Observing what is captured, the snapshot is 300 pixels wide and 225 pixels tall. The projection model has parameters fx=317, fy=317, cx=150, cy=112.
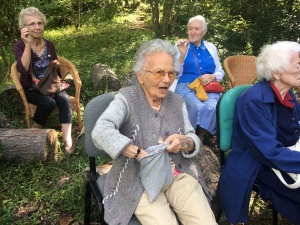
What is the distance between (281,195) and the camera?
7.25ft

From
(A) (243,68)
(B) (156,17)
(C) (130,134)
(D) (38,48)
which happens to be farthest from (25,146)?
(B) (156,17)

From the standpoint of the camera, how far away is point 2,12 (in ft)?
20.2

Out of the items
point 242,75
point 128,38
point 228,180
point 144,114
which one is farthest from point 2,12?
point 228,180

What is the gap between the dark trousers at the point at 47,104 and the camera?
3.73 metres

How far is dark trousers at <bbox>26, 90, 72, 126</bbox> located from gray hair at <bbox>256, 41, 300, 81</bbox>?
2.37 m

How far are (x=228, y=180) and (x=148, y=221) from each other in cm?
73

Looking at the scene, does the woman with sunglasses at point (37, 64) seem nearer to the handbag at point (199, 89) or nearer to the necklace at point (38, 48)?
the necklace at point (38, 48)

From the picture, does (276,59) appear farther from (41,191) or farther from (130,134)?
(41,191)

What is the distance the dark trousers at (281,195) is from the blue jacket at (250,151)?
9 centimetres

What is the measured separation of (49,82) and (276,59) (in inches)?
101

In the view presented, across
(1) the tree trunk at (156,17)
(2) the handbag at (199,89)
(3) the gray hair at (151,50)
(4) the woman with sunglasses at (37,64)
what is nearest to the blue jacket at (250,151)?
(3) the gray hair at (151,50)

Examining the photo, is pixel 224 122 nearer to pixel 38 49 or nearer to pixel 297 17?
pixel 38 49

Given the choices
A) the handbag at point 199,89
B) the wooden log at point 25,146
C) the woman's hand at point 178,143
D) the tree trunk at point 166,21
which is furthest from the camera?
the tree trunk at point 166,21

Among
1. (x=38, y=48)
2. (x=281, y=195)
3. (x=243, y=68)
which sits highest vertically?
(x=38, y=48)
